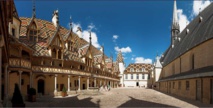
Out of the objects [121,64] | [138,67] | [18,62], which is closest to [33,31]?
[18,62]

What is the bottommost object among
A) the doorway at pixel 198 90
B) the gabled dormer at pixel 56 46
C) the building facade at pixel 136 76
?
the building facade at pixel 136 76

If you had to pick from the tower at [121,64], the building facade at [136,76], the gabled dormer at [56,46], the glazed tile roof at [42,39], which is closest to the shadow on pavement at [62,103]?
the glazed tile roof at [42,39]

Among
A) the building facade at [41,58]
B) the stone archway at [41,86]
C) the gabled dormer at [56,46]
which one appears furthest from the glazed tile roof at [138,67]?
the stone archway at [41,86]

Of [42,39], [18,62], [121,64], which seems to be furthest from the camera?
[121,64]

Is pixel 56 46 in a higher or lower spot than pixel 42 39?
lower

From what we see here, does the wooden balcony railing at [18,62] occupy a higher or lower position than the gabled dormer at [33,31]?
lower

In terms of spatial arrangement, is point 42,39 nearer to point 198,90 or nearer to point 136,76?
point 198,90

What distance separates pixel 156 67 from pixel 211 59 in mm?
39964

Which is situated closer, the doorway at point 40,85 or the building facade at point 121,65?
the doorway at point 40,85

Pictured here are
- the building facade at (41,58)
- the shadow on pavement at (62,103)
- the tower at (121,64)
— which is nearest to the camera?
the shadow on pavement at (62,103)

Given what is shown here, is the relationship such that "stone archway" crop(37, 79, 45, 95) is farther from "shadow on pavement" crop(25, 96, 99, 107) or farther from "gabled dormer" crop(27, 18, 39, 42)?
"shadow on pavement" crop(25, 96, 99, 107)

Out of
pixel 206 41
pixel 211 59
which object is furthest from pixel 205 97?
pixel 206 41

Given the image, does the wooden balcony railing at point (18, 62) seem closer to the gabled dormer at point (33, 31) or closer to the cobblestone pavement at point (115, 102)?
the cobblestone pavement at point (115, 102)

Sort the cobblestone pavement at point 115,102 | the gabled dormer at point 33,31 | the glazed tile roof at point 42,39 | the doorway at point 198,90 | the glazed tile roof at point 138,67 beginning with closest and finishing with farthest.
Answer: the cobblestone pavement at point 115,102, the doorway at point 198,90, the glazed tile roof at point 42,39, the gabled dormer at point 33,31, the glazed tile roof at point 138,67
